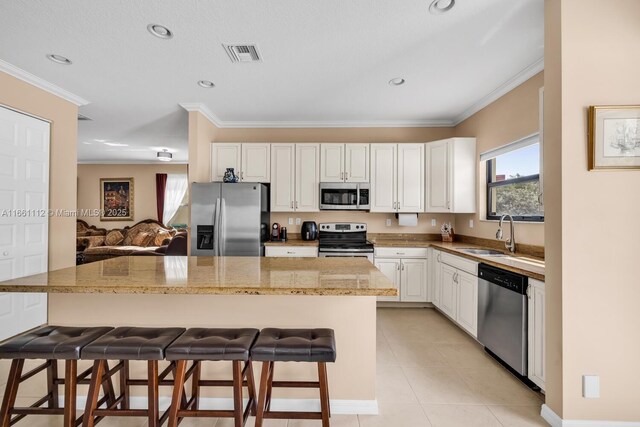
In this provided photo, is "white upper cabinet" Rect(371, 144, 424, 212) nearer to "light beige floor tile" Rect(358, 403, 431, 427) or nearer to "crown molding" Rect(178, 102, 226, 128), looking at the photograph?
"crown molding" Rect(178, 102, 226, 128)

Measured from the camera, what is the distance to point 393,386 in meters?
2.26

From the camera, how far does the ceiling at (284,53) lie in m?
2.03

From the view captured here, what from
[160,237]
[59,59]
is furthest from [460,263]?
[160,237]

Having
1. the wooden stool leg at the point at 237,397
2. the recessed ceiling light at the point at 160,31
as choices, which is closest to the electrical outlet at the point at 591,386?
the wooden stool leg at the point at 237,397

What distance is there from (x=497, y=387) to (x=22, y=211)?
4616 mm

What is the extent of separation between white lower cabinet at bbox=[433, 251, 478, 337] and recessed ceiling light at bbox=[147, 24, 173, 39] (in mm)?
3215

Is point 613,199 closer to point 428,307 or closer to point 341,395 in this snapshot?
point 341,395

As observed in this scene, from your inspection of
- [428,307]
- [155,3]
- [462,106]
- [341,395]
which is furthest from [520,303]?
[155,3]

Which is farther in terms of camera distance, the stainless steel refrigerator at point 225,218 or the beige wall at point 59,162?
the stainless steel refrigerator at point 225,218

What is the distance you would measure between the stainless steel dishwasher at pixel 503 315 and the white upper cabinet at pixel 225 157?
10.7ft

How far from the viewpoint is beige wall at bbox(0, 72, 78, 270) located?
3189mm

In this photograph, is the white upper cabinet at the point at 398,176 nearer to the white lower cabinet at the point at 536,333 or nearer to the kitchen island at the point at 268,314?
the white lower cabinet at the point at 536,333

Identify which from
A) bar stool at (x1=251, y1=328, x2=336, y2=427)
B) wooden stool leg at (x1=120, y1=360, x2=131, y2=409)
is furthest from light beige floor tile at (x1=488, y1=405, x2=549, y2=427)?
wooden stool leg at (x1=120, y1=360, x2=131, y2=409)

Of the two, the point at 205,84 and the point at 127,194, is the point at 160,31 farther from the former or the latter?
the point at 127,194
